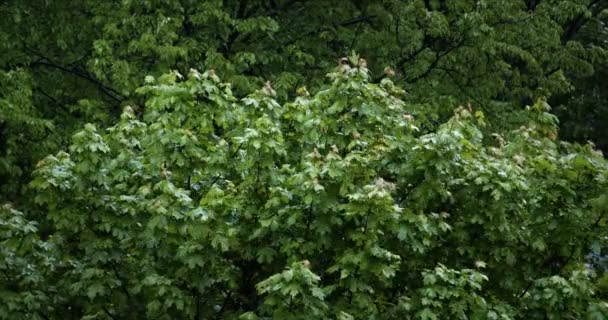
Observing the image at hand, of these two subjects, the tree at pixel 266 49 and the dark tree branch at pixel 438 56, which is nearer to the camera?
the tree at pixel 266 49

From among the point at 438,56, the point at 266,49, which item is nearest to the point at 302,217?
the point at 266,49

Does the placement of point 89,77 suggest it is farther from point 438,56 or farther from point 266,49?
point 438,56

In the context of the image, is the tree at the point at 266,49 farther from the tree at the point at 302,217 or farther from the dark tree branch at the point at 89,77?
the tree at the point at 302,217

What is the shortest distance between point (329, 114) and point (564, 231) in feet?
7.17

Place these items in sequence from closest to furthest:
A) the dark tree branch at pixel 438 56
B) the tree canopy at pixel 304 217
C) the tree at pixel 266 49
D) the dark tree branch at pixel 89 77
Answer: the tree canopy at pixel 304 217 < the tree at pixel 266 49 < the dark tree branch at pixel 89 77 < the dark tree branch at pixel 438 56

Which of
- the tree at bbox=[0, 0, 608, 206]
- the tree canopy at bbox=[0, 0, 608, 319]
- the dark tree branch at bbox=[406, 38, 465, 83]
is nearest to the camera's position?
the tree canopy at bbox=[0, 0, 608, 319]

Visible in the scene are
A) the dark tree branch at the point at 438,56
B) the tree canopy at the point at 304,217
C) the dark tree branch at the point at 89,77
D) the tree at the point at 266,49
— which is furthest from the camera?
the dark tree branch at the point at 438,56

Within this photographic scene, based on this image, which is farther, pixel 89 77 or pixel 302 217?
pixel 89 77

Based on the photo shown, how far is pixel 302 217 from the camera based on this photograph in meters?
7.55

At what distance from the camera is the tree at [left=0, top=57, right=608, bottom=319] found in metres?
7.34

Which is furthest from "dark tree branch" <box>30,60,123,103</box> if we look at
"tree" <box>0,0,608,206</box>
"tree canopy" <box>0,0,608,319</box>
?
"tree canopy" <box>0,0,608,319</box>

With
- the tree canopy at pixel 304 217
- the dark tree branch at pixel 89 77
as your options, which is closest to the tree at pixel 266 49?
the dark tree branch at pixel 89 77

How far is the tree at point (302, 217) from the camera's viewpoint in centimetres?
734

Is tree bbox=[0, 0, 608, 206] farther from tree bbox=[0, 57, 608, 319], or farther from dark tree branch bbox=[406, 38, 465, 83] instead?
tree bbox=[0, 57, 608, 319]
